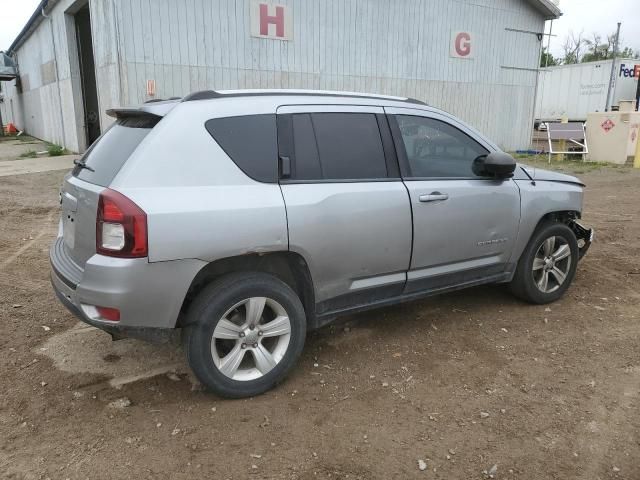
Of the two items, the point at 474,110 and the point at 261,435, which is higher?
the point at 474,110

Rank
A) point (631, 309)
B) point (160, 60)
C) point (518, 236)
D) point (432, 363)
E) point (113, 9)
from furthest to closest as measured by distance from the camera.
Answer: point (160, 60) < point (113, 9) < point (631, 309) < point (518, 236) < point (432, 363)

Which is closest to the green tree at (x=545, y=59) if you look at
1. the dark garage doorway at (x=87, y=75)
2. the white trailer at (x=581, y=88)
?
the white trailer at (x=581, y=88)

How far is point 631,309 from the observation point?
15.2 ft

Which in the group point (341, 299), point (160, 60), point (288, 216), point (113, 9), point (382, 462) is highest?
point (113, 9)

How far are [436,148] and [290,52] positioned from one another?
35.8 ft

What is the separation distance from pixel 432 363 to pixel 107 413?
2113 millimetres

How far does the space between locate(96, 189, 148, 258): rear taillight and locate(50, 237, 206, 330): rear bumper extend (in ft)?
0.16

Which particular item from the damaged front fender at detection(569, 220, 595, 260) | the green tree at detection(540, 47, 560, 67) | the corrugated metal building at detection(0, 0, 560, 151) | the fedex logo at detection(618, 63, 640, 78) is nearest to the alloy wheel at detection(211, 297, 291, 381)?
the damaged front fender at detection(569, 220, 595, 260)

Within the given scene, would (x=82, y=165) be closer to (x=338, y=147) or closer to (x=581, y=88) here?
(x=338, y=147)

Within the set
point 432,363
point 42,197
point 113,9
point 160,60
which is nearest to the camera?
point 432,363

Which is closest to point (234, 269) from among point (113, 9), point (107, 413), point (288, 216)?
point (288, 216)

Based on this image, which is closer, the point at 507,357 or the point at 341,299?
the point at 341,299

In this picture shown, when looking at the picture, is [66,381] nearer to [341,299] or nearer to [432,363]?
[341,299]

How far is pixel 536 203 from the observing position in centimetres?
436
